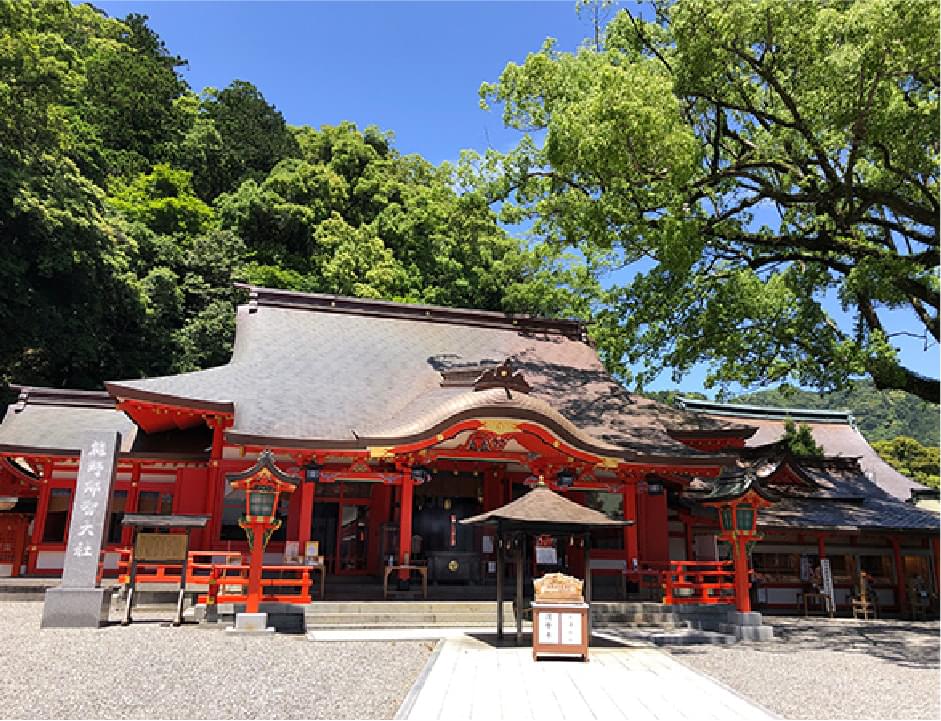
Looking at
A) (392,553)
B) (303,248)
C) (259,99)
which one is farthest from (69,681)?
(259,99)

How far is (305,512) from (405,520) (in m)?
1.99

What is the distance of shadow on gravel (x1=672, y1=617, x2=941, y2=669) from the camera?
10.2m

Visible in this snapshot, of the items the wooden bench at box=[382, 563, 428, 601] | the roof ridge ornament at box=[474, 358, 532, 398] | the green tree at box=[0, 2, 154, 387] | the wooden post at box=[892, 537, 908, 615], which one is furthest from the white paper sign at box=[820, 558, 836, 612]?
the green tree at box=[0, 2, 154, 387]

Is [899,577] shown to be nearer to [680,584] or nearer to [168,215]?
[680,584]

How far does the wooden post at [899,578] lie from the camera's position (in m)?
18.1

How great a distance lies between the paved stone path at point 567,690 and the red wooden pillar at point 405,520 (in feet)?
14.6

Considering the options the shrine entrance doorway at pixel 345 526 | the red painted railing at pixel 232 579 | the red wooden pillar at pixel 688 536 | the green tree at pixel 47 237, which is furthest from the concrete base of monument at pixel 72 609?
the green tree at pixel 47 237

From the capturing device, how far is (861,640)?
39.7 ft

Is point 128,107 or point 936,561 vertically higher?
point 128,107

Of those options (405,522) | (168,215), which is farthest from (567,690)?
(168,215)

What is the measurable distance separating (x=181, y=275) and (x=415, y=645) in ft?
79.7

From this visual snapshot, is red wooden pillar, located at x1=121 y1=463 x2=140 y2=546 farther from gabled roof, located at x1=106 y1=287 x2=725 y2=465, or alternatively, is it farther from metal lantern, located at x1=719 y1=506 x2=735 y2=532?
metal lantern, located at x1=719 y1=506 x2=735 y2=532

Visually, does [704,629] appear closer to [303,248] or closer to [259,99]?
[303,248]

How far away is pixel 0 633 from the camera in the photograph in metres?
9.56
